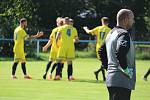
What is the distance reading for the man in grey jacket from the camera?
8375 millimetres

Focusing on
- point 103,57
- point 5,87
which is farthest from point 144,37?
point 103,57

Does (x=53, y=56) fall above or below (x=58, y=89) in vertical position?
above

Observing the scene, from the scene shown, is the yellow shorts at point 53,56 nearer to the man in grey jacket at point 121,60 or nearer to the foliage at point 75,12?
the man in grey jacket at point 121,60

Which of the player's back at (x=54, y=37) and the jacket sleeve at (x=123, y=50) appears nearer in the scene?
the jacket sleeve at (x=123, y=50)

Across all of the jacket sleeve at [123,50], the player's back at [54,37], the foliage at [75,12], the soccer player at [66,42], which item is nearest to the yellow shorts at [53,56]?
the player's back at [54,37]

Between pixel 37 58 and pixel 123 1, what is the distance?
17.4 m

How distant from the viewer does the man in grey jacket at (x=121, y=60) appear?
8375 mm

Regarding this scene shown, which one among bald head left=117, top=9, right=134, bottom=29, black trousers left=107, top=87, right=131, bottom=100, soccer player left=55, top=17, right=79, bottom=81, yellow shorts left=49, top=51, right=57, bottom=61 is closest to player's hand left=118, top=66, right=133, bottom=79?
black trousers left=107, top=87, right=131, bottom=100

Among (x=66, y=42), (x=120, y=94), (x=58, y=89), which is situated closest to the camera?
(x=120, y=94)

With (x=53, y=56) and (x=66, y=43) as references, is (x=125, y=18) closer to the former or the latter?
(x=66, y=43)

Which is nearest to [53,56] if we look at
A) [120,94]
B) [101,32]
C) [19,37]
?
[19,37]

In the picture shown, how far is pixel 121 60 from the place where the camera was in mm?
8359

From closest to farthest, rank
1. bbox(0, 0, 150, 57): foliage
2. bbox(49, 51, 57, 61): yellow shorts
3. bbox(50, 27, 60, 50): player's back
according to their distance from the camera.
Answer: bbox(50, 27, 60, 50): player's back < bbox(49, 51, 57, 61): yellow shorts < bbox(0, 0, 150, 57): foliage

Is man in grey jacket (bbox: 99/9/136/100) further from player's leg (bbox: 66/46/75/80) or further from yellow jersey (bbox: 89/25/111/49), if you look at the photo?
yellow jersey (bbox: 89/25/111/49)
